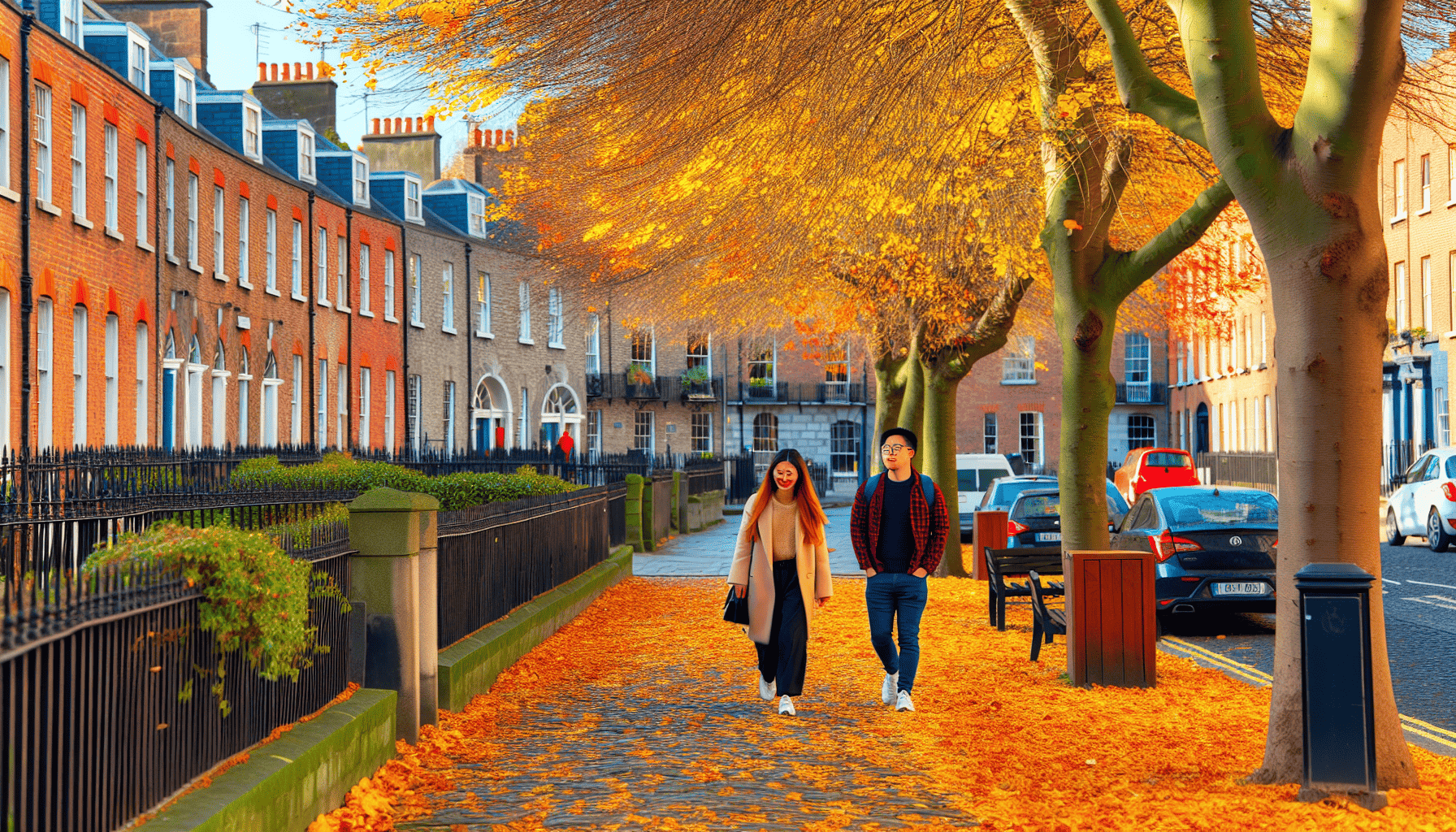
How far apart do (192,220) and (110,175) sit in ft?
13.2

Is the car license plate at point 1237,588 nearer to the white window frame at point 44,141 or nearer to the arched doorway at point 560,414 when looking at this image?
the white window frame at point 44,141

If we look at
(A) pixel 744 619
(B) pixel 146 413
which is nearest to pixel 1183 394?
(B) pixel 146 413

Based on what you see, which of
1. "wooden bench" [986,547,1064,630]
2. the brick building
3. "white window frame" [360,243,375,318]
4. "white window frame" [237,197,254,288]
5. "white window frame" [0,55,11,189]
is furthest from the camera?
"white window frame" [360,243,375,318]

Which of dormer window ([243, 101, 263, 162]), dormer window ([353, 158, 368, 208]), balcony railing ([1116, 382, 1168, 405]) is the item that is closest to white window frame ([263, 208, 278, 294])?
dormer window ([243, 101, 263, 162])

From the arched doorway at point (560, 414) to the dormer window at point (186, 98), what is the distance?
66.4 ft

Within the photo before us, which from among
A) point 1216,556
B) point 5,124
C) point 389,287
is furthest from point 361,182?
point 1216,556

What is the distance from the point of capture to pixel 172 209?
25875mm

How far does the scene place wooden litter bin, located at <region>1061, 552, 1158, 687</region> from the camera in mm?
9516

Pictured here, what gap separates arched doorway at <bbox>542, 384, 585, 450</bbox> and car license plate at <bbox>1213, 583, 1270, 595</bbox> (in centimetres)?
3567

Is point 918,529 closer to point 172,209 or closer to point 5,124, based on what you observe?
point 5,124

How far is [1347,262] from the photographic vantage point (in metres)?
6.23

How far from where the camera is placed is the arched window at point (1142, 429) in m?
60.2

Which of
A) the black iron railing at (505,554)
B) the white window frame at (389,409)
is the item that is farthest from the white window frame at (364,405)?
the black iron railing at (505,554)

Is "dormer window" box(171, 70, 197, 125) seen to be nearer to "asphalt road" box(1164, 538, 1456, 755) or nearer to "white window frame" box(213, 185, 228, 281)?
"white window frame" box(213, 185, 228, 281)
